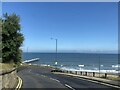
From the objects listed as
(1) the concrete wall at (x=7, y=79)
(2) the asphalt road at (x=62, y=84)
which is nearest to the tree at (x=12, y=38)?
(2) the asphalt road at (x=62, y=84)

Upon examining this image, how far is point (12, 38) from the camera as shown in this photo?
44.8m

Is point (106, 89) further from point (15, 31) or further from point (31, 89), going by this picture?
point (15, 31)

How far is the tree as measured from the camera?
4334 centimetres

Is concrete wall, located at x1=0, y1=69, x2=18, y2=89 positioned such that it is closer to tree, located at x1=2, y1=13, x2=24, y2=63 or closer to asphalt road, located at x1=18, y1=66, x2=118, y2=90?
asphalt road, located at x1=18, y1=66, x2=118, y2=90

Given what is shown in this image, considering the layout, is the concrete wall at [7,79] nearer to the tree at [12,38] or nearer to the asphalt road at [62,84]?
the asphalt road at [62,84]

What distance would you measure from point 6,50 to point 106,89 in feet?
63.3

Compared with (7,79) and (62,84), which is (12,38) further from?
(7,79)

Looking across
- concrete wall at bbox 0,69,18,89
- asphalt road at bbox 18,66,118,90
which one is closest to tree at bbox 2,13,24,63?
asphalt road at bbox 18,66,118,90

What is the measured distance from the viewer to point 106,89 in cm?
2784

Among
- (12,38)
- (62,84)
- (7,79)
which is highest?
(12,38)

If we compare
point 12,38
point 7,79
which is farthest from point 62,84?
point 12,38

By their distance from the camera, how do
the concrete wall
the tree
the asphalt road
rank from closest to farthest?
the concrete wall, the asphalt road, the tree

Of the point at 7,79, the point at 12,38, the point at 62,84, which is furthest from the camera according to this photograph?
the point at 12,38

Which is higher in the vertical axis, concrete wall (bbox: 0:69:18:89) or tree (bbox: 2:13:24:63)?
tree (bbox: 2:13:24:63)
